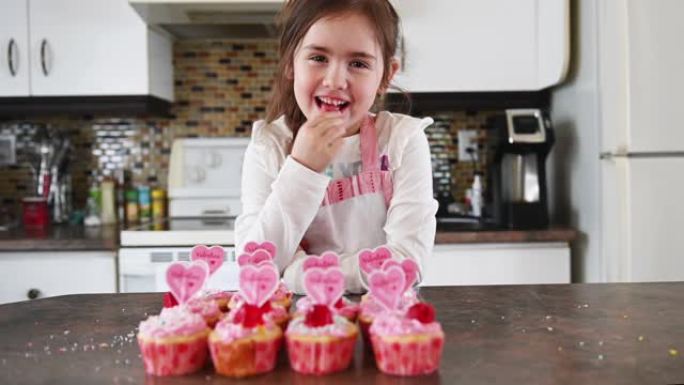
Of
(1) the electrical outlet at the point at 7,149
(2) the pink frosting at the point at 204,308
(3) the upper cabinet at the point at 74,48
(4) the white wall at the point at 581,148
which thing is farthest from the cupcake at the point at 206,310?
(1) the electrical outlet at the point at 7,149

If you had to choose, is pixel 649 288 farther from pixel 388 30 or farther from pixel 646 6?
pixel 646 6

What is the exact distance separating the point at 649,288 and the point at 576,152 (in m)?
1.22

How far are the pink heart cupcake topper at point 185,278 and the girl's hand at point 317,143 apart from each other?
0.38m

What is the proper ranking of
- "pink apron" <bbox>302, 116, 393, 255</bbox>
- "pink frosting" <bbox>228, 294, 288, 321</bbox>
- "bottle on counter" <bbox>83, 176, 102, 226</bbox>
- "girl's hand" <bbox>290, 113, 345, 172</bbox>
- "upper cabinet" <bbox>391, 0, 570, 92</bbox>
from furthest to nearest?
"bottle on counter" <bbox>83, 176, 102, 226</bbox> → "upper cabinet" <bbox>391, 0, 570, 92</bbox> → "pink apron" <bbox>302, 116, 393, 255</bbox> → "girl's hand" <bbox>290, 113, 345, 172</bbox> → "pink frosting" <bbox>228, 294, 288, 321</bbox>

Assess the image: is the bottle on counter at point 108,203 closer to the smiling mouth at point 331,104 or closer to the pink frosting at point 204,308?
the smiling mouth at point 331,104

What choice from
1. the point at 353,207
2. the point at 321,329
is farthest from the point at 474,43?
the point at 321,329

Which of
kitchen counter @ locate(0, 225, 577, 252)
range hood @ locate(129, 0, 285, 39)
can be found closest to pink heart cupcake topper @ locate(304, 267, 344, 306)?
kitchen counter @ locate(0, 225, 577, 252)

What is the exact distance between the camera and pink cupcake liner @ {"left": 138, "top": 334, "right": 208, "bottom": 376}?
0.77 metres

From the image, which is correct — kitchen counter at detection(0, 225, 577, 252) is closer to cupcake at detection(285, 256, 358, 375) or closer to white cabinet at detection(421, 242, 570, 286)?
white cabinet at detection(421, 242, 570, 286)

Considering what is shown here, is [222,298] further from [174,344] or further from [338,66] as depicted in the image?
[338,66]

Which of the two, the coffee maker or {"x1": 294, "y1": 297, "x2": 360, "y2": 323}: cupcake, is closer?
{"x1": 294, "y1": 297, "x2": 360, "y2": 323}: cupcake

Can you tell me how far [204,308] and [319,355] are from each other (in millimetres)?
224

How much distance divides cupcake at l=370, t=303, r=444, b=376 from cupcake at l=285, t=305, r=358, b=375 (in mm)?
36

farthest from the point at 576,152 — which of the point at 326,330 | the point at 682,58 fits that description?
the point at 326,330
